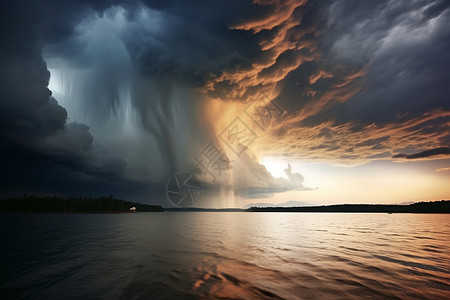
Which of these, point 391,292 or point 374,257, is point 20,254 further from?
point 374,257

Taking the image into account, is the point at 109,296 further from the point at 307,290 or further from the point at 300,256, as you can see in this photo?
the point at 300,256

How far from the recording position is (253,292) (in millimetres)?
9164

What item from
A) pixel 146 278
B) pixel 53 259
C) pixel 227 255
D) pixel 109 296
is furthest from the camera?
pixel 227 255

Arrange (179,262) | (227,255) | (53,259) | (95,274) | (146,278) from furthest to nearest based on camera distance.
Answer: (227,255) < (53,259) < (179,262) < (95,274) < (146,278)

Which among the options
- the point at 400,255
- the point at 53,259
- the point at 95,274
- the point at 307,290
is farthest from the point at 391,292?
the point at 53,259

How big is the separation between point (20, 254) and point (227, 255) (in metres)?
18.7

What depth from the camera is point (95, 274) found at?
1247 cm

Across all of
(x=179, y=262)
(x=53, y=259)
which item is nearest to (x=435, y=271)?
(x=179, y=262)

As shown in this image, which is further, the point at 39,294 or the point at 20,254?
the point at 20,254

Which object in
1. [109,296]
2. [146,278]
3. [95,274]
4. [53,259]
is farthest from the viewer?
[53,259]

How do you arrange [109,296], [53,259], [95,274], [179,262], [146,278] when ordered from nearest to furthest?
1. [109,296]
2. [146,278]
3. [95,274]
4. [179,262]
5. [53,259]

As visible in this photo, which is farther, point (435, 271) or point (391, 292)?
point (435, 271)

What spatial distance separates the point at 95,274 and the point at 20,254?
1256cm

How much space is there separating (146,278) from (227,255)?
8.23 metres
